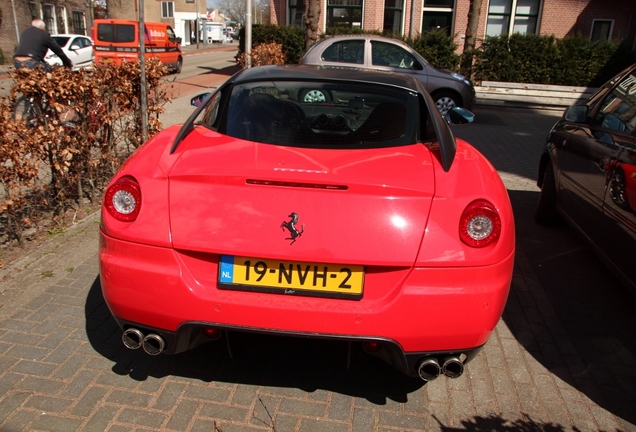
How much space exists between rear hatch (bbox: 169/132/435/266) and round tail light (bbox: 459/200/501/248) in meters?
0.19

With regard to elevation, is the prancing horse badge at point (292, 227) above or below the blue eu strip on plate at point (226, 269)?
above

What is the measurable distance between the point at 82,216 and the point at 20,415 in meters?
3.11

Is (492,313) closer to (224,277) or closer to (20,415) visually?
(224,277)

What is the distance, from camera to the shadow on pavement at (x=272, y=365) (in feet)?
10.1

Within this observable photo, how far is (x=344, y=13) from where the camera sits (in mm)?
25703

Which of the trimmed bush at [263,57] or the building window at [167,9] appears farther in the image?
the building window at [167,9]

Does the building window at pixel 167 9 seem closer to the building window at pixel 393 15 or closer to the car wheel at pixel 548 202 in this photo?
the building window at pixel 393 15

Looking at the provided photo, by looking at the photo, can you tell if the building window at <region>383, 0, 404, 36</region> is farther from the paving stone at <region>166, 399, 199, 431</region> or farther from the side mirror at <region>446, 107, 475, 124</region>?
the paving stone at <region>166, 399, 199, 431</region>

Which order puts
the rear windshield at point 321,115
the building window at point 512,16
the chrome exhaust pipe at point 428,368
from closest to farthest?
the chrome exhaust pipe at point 428,368, the rear windshield at point 321,115, the building window at point 512,16

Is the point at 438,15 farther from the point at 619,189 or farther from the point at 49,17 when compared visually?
the point at 49,17

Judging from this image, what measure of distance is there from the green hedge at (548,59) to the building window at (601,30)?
265 inches

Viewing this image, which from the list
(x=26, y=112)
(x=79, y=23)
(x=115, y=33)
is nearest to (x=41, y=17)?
(x=79, y=23)

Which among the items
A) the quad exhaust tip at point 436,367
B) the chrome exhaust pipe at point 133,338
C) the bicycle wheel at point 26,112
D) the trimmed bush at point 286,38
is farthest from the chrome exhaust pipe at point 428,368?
A: the trimmed bush at point 286,38

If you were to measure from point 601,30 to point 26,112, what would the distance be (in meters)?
25.3
